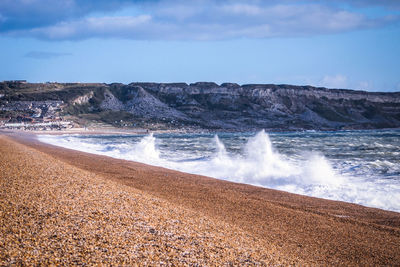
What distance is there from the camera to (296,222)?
6.76 metres

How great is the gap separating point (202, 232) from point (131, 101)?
94.4 meters

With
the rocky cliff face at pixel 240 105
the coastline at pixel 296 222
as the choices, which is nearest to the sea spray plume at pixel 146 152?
the coastline at pixel 296 222

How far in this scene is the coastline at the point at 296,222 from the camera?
16.9ft

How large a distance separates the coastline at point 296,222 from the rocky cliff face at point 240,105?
70927mm

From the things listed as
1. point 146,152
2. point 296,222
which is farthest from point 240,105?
point 296,222

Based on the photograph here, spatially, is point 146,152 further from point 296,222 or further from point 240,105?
point 240,105

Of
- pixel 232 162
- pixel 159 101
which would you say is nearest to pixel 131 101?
pixel 159 101

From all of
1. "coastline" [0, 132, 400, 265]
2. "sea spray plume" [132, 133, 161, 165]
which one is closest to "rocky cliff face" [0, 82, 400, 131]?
"sea spray plume" [132, 133, 161, 165]

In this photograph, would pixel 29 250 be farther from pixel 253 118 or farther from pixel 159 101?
pixel 159 101

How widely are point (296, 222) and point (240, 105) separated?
9554cm

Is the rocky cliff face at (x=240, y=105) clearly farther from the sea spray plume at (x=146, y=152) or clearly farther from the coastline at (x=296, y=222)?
the coastline at (x=296, y=222)

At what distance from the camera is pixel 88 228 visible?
4699 mm

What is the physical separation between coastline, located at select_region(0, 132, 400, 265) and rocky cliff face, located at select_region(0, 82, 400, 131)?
70927 millimetres

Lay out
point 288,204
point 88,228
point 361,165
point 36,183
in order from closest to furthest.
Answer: point 88,228
point 36,183
point 288,204
point 361,165
